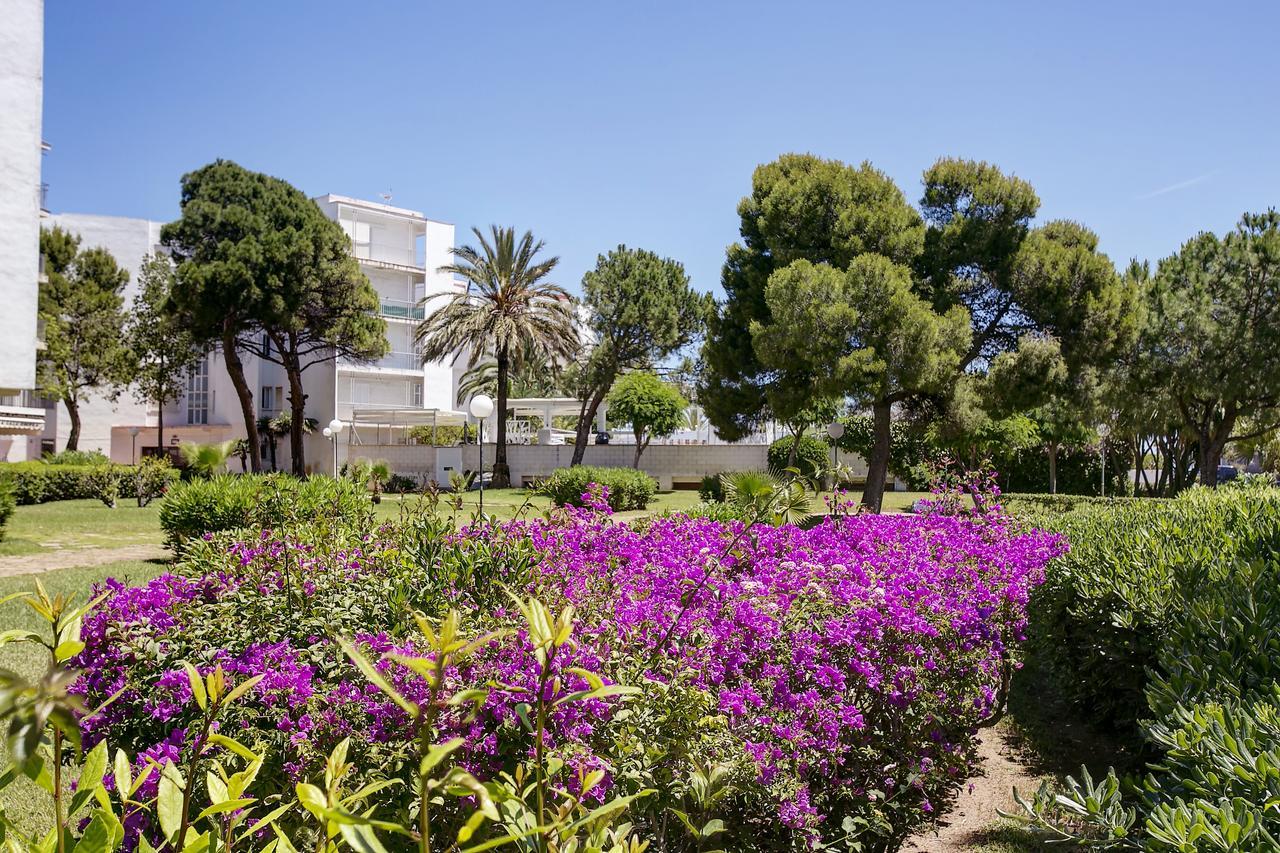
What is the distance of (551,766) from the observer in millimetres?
1300

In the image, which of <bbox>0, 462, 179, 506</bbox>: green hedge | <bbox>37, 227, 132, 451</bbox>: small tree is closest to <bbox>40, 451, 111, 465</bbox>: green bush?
<bbox>0, 462, 179, 506</bbox>: green hedge

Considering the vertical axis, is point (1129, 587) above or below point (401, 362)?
below

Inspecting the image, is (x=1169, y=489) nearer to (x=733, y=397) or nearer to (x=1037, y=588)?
A: (x=733, y=397)

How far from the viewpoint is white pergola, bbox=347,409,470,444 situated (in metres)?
39.4

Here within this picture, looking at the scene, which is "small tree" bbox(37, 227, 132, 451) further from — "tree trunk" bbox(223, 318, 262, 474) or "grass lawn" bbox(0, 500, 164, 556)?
"grass lawn" bbox(0, 500, 164, 556)

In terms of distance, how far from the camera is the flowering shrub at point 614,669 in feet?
7.16

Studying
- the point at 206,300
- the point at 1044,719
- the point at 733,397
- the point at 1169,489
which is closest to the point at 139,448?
the point at 206,300

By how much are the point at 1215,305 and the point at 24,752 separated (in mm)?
24249

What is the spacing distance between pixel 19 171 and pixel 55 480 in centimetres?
916

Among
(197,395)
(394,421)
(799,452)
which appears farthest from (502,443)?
(197,395)

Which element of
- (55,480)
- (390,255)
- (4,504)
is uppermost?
(390,255)

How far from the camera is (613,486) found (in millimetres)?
22859

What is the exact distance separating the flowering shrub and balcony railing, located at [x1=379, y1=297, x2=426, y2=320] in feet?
129

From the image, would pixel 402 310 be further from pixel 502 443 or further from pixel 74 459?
pixel 74 459
